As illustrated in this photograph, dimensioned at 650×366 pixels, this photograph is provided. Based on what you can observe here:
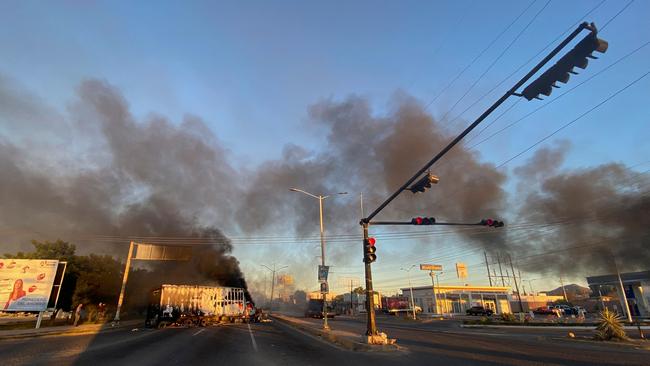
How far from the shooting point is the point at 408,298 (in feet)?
267

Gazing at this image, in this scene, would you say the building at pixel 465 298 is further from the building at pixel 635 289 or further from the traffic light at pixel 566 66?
the traffic light at pixel 566 66

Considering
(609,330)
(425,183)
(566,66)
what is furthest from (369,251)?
(609,330)

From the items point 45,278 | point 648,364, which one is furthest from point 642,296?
point 45,278

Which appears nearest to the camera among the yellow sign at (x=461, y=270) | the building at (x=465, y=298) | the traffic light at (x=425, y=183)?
the traffic light at (x=425, y=183)

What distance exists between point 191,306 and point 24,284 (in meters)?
12.6

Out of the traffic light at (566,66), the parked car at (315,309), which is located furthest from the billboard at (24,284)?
the parked car at (315,309)

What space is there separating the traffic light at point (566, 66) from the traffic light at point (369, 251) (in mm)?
10217

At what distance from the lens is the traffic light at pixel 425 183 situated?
40.6 feet

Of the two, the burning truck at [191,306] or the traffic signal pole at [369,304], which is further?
the burning truck at [191,306]

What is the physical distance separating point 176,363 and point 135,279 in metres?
42.4

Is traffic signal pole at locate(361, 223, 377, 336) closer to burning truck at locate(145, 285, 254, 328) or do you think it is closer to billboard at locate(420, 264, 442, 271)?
burning truck at locate(145, 285, 254, 328)

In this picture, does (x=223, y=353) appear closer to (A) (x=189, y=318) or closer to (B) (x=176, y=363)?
(B) (x=176, y=363)

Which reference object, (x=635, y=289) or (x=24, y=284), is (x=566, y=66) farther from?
(x=635, y=289)

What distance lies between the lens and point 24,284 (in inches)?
1054
